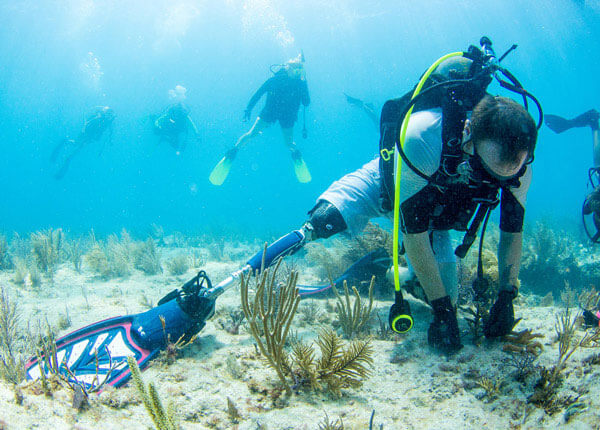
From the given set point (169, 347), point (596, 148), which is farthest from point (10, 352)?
point (596, 148)

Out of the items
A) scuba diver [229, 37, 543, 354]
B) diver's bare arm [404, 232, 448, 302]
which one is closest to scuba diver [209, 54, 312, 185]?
scuba diver [229, 37, 543, 354]

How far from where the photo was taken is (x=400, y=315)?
2326 millimetres

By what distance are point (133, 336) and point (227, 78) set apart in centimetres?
9172

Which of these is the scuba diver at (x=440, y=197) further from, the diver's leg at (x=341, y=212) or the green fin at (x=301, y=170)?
the green fin at (x=301, y=170)

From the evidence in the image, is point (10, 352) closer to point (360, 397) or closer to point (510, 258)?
point (360, 397)

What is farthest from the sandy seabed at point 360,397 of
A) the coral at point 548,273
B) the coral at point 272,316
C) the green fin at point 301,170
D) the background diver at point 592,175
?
the green fin at point 301,170

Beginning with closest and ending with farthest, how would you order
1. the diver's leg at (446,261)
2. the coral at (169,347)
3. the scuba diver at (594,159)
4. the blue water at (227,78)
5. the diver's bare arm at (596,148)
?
the coral at (169,347), the diver's leg at (446,261), the scuba diver at (594,159), the diver's bare arm at (596,148), the blue water at (227,78)

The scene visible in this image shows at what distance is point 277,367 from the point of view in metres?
1.91

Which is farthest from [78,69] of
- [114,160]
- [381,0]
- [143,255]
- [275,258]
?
[275,258]

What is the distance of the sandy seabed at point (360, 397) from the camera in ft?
5.24

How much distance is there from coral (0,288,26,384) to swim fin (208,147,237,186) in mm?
7557

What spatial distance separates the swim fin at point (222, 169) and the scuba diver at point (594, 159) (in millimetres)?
10329

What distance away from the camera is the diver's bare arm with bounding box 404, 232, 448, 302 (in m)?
2.56

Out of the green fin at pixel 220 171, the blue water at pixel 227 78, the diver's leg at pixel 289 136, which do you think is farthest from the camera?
the blue water at pixel 227 78
